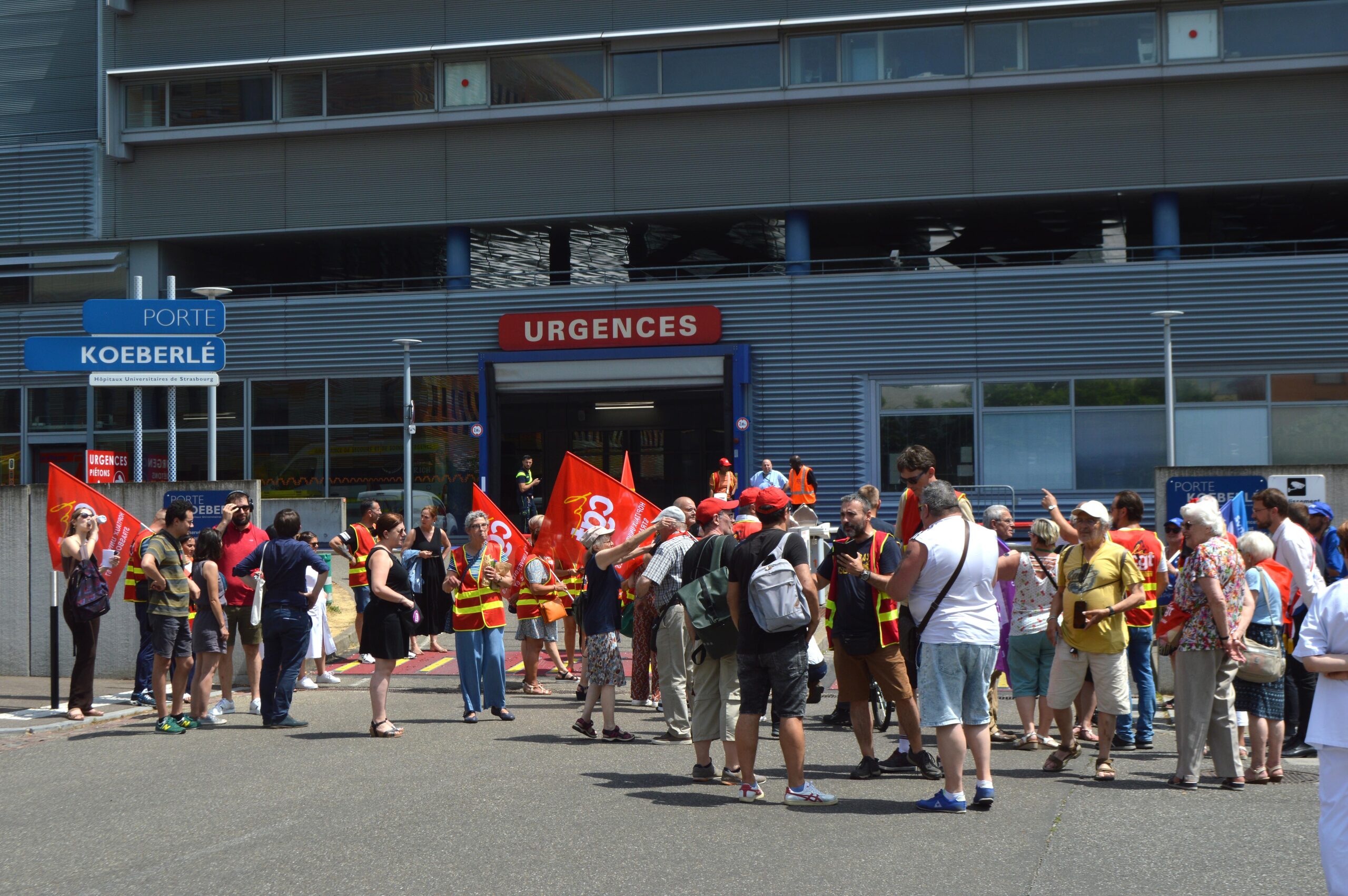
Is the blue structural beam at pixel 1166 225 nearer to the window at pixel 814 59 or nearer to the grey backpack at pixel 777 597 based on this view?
the window at pixel 814 59

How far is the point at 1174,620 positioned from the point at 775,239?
21383 millimetres

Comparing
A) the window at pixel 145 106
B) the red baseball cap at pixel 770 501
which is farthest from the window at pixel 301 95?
the red baseball cap at pixel 770 501

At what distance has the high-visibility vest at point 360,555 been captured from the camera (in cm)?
1430

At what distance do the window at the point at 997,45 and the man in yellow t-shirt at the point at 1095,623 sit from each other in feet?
63.8

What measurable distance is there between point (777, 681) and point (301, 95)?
81.2ft

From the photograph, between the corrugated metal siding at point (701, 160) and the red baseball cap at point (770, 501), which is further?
the corrugated metal siding at point (701, 160)

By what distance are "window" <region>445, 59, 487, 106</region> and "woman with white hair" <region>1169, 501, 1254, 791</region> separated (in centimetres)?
2277

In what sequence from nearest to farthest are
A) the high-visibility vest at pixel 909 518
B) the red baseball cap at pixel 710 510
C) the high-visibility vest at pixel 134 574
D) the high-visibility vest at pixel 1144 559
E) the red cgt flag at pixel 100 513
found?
the red baseball cap at pixel 710 510, the high-visibility vest at pixel 909 518, the high-visibility vest at pixel 1144 559, the high-visibility vest at pixel 134 574, the red cgt flag at pixel 100 513

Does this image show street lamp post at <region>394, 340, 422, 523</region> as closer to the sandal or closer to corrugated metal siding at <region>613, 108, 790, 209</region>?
corrugated metal siding at <region>613, 108, 790, 209</region>

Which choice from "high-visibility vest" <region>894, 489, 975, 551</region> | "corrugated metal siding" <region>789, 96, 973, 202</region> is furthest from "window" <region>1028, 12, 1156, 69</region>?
"high-visibility vest" <region>894, 489, 975, 551</region>

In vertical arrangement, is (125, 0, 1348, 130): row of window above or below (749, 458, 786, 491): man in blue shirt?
above

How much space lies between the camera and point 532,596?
41.7ft

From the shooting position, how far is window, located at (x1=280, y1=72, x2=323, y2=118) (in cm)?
2908

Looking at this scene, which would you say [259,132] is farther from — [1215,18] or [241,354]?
[1215,18]
